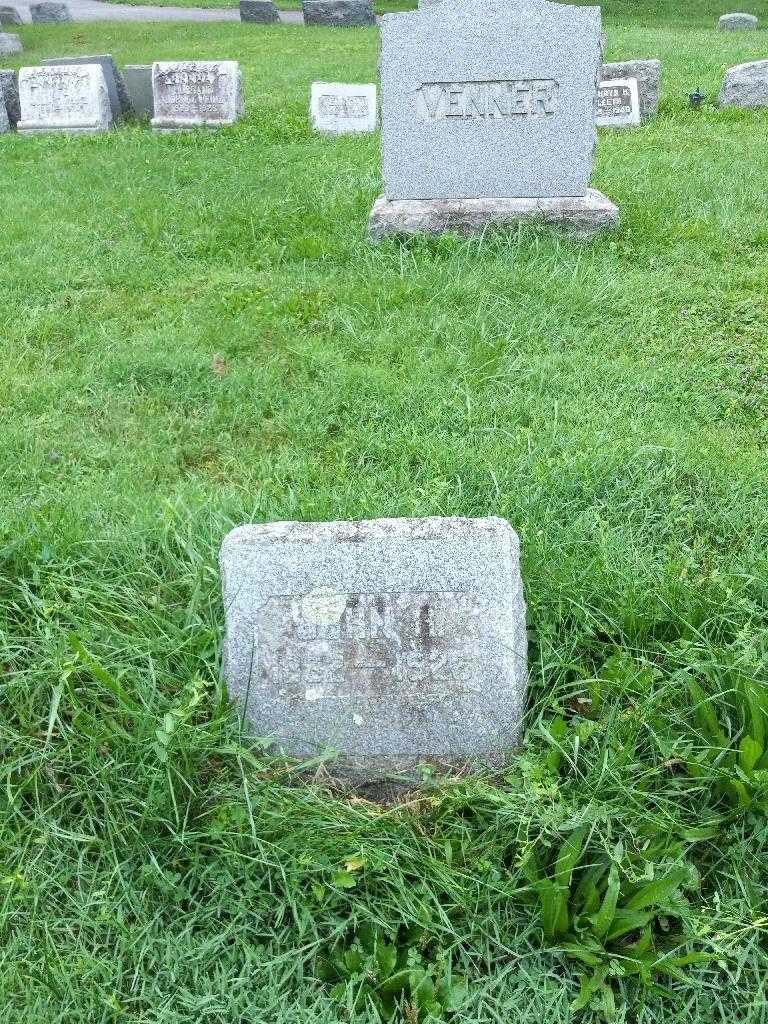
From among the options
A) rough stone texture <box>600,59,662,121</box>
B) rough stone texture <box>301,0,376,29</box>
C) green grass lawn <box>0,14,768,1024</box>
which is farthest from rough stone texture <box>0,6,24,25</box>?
green grass lawn <box>0,14,768,1024</box>

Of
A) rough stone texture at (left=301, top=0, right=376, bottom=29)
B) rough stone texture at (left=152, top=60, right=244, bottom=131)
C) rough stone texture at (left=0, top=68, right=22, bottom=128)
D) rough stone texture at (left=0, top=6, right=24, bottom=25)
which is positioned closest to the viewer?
rough stone texture at (left=152, top=60, right=244, bottom=131)

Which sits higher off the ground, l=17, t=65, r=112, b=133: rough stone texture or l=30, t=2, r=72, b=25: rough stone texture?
l=30, t=2, r=72, b=25: rough stone texture

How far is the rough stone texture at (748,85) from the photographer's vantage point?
910 cm

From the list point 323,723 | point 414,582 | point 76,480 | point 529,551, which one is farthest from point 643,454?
point 76,480

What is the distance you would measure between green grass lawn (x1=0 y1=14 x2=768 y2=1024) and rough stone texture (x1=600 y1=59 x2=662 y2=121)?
15.9 feet

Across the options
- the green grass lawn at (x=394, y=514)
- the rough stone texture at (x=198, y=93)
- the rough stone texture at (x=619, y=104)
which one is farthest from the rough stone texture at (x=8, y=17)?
the green grass lawn at (x=394, y=514)

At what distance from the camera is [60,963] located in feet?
5.78

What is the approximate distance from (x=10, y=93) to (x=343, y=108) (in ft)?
12.2

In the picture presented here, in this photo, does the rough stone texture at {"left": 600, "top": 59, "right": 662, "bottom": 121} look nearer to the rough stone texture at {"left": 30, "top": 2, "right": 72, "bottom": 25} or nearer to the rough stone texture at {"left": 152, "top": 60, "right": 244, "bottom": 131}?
the rough stone texture at {"left": 152, "top": 60, "right": 244, "bottom": 131}

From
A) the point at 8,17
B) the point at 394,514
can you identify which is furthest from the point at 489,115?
the point at 8,17

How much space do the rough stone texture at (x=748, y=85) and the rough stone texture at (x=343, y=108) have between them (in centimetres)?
376

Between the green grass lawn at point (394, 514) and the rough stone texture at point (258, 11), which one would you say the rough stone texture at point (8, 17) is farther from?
the green grass lawn at point (394, 514)

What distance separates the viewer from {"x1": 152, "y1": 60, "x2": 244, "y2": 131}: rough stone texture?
30.5 ft

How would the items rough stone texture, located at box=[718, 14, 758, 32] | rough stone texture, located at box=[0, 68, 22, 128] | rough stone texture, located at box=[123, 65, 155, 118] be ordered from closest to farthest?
rough stone texture, located at box=[0, 68, 22, 128] → rough stone texture, located at box=[123, 65, 155, 118] → rough stone texture, located at box=[718, 14, 758, 32]
